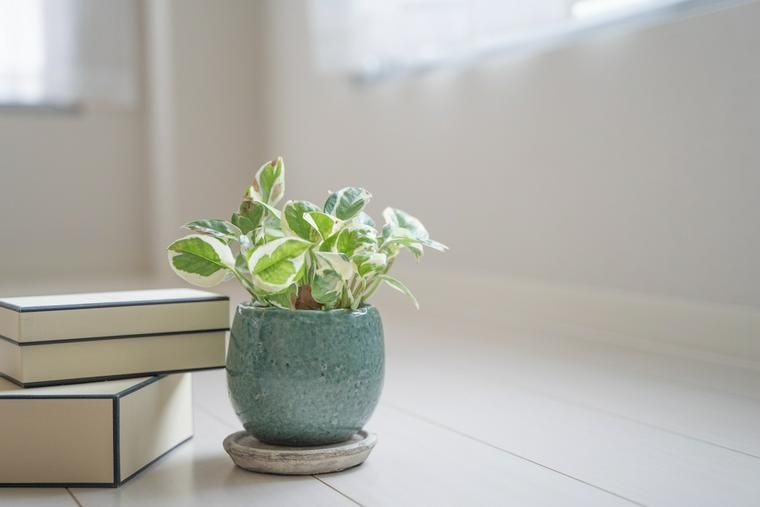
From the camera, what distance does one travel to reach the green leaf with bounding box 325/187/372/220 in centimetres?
95

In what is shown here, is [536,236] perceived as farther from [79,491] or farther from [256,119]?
[256,119]

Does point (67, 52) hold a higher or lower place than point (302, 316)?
higher

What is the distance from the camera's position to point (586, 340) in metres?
1.97

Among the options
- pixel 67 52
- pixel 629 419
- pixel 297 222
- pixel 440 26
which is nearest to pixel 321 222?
pixel 297 222

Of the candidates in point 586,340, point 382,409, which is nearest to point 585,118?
point 586,340

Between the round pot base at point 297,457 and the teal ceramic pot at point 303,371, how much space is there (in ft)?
0.04

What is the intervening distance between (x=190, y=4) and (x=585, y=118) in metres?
2.05

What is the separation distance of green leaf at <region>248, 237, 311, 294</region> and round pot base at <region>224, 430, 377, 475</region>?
0.17 meters

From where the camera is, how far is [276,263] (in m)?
0.89

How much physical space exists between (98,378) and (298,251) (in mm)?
257

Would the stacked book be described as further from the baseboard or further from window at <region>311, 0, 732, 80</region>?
window at <region>311, 0, 732, 80</region>

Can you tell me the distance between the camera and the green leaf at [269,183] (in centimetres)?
101

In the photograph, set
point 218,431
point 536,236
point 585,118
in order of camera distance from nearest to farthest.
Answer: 1. point 218,431
2. point 585,118
3. point 536,236

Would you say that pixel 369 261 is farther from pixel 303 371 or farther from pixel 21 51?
pixel 21 51
